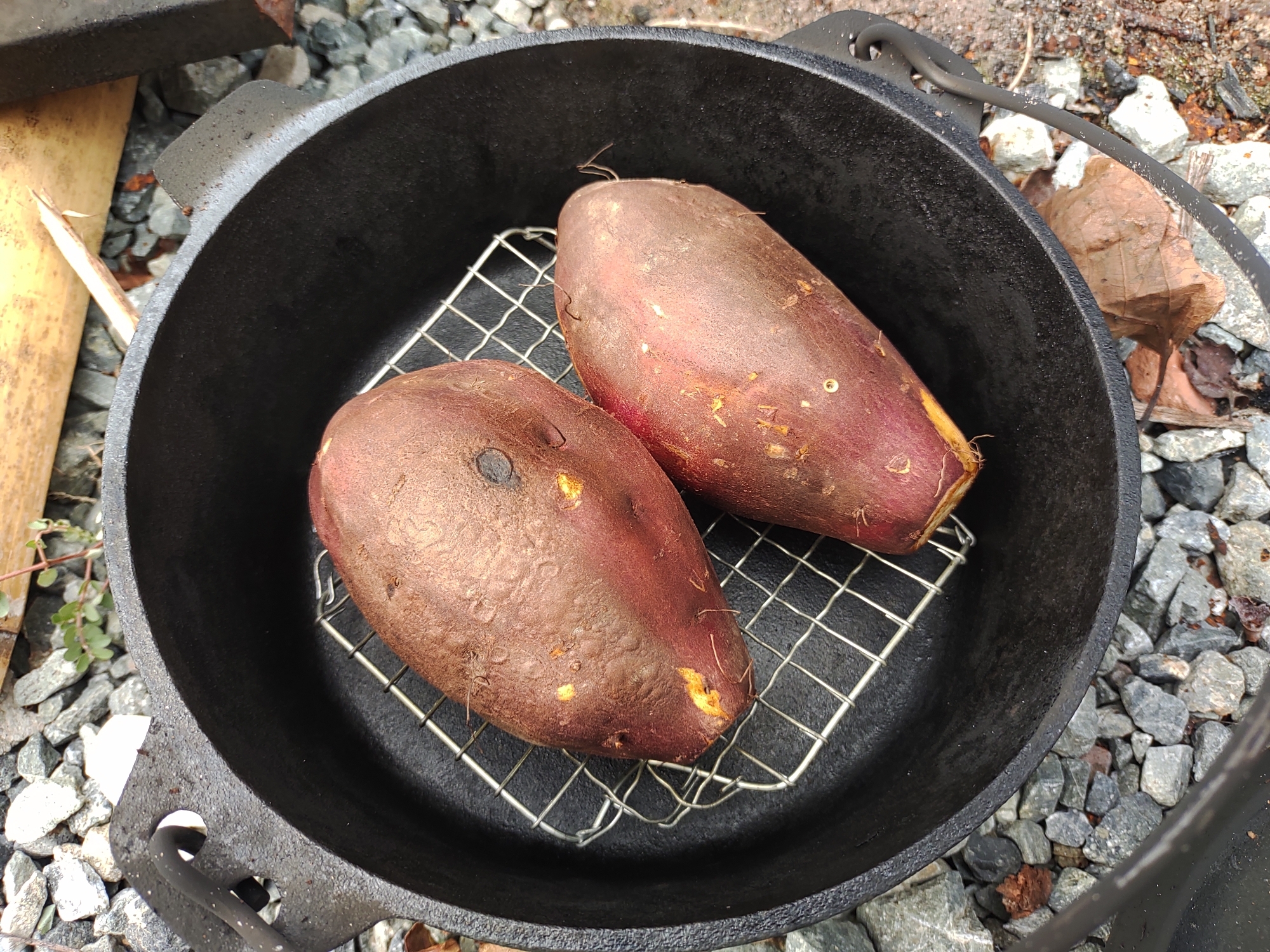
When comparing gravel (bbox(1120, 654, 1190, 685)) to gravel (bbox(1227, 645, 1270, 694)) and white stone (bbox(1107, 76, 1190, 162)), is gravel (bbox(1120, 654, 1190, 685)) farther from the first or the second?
white stone (bbox(1107, 76, 1190, 162))

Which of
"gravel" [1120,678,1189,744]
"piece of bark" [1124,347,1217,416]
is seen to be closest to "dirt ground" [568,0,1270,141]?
"piece of bark" [1124,347,1217,416]

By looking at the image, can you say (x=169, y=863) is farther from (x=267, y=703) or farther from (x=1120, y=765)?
(x=1120, y=765)

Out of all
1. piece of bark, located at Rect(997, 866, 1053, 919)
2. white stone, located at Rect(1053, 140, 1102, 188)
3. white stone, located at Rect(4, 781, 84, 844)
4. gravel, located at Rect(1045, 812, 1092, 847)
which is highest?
white stone, located at Rect(1053, 140, 1102, 188)

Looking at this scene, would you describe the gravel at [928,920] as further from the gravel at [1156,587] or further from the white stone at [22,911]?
the white stone at [22,911]

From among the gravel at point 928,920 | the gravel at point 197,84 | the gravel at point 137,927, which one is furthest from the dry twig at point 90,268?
the gravel at point 928,920

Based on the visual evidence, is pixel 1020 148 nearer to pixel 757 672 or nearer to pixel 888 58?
pixel 888 58

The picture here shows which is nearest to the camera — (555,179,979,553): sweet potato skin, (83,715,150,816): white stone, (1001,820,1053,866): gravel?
(555,179,979,553): sweet potato skin

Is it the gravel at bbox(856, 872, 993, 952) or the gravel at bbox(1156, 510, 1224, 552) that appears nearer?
the gravel at bbox(856, 872, 993, 952)

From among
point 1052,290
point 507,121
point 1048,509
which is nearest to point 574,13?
point 507,121

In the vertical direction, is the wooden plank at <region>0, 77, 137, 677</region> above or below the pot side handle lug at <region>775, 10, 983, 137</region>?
below
